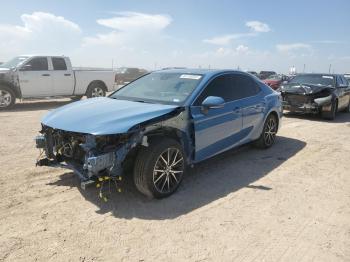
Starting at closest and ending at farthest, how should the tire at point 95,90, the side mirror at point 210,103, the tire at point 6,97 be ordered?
the side mirror at point 210,103, the tire at point 6,97, the tire at point 95,90

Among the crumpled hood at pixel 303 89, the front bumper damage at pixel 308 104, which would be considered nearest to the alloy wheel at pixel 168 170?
the front bumper damage at pixel 308 104

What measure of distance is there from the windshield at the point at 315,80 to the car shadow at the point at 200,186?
6.28m

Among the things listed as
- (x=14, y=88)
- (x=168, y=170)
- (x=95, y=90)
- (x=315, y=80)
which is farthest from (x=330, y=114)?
(x=14, y=88)

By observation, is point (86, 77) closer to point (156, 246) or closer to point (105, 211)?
point (105, 211)

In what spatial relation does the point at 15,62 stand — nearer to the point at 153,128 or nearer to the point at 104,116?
the point at 104,116

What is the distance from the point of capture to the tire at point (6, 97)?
39.8 ft

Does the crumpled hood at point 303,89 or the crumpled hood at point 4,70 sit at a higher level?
the crumpled hood at point 4,70

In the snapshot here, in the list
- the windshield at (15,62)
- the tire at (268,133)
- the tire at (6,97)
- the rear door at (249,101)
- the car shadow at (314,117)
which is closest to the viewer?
the rear door at (249,101)

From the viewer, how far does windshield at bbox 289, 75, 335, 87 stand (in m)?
12.3

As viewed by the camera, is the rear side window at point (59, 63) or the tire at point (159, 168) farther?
the rear side window at point (59, 63)

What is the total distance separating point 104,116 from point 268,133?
3981 millimetres

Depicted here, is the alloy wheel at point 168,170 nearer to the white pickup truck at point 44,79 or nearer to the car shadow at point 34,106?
the car shadow at point 34,106

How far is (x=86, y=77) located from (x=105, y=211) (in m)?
10.9

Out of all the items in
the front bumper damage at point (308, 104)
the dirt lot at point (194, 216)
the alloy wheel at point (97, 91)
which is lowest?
the dirt lot at point (194, 216)
